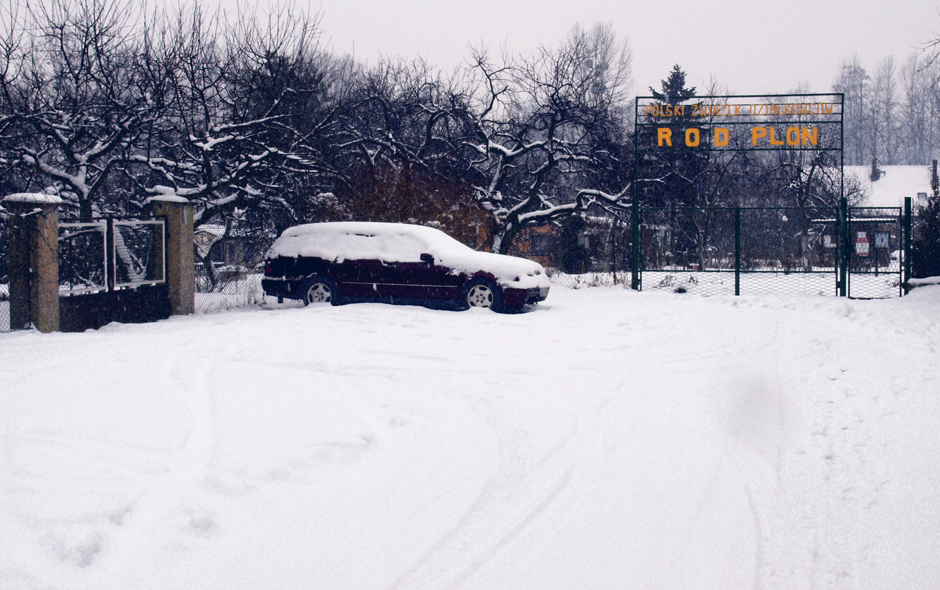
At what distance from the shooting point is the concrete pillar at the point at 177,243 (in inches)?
583

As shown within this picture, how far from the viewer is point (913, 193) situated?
58.3 m

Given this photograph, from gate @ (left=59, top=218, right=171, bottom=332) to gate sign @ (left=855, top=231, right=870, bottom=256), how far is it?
16.1m

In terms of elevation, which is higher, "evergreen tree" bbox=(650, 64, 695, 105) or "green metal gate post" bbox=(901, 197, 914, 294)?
"evergreen tree" bbox=(650, 64, 695, 105)

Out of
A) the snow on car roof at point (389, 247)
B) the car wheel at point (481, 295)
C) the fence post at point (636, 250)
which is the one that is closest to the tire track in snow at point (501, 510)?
the car wheel at point (481, 295)

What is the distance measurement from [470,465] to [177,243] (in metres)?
11.1

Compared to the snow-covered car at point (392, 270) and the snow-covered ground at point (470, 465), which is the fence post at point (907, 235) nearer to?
the snow-covered ground at point (470, 465)

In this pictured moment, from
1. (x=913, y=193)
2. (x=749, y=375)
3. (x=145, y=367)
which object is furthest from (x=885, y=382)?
(x=913, y=193)

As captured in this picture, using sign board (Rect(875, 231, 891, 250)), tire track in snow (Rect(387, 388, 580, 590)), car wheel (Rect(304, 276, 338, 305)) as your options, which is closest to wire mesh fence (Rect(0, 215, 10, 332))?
car wheel (Rect(304, 276, 338, 305))

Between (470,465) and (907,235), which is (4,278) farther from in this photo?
(907,235)

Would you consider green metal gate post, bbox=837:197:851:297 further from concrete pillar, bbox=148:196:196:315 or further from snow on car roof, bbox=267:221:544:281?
concrete pillar, bbox=148:196:196:315

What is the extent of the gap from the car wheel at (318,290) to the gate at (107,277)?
8.56ft

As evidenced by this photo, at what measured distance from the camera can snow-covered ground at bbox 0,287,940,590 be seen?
3803 mm

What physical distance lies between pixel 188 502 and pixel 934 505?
4.36 meters

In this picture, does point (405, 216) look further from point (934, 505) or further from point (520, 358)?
point (934, 505)
